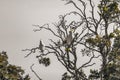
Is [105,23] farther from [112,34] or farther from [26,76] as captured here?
[26,76]

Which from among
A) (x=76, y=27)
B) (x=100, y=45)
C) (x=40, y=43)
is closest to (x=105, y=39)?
(x=100, y=45)

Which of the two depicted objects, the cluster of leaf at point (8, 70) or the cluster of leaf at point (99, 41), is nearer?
the cluster of leaf at point (99, 41)

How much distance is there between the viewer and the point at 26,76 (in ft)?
145

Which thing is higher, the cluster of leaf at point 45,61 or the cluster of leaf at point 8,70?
the cluster of leaf at point 8,70

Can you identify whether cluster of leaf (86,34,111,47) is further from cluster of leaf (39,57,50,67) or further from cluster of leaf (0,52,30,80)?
cluster of leaf (0,52,30,80)

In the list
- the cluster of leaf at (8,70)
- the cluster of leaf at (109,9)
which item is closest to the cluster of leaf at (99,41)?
the cluster of leaf at (109,9)

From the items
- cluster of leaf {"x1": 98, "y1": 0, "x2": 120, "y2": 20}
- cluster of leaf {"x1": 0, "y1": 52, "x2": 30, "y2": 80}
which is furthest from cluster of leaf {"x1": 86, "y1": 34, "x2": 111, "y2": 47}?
cluster of leaf {"x1": 0, "y1": 52, "x2": 30, "y2": 80}

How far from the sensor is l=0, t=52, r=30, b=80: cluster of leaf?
41500 millimetres

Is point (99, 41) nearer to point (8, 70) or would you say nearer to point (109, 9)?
point (109, 9)

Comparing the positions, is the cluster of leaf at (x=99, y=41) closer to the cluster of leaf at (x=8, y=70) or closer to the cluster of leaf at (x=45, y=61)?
the cluster of leaf at (x=45, y=61)

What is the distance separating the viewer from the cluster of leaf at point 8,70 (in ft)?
136

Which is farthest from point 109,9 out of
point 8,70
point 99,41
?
point 8,70

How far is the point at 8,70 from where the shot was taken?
4266 centimetres

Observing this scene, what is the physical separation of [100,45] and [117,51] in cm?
215
